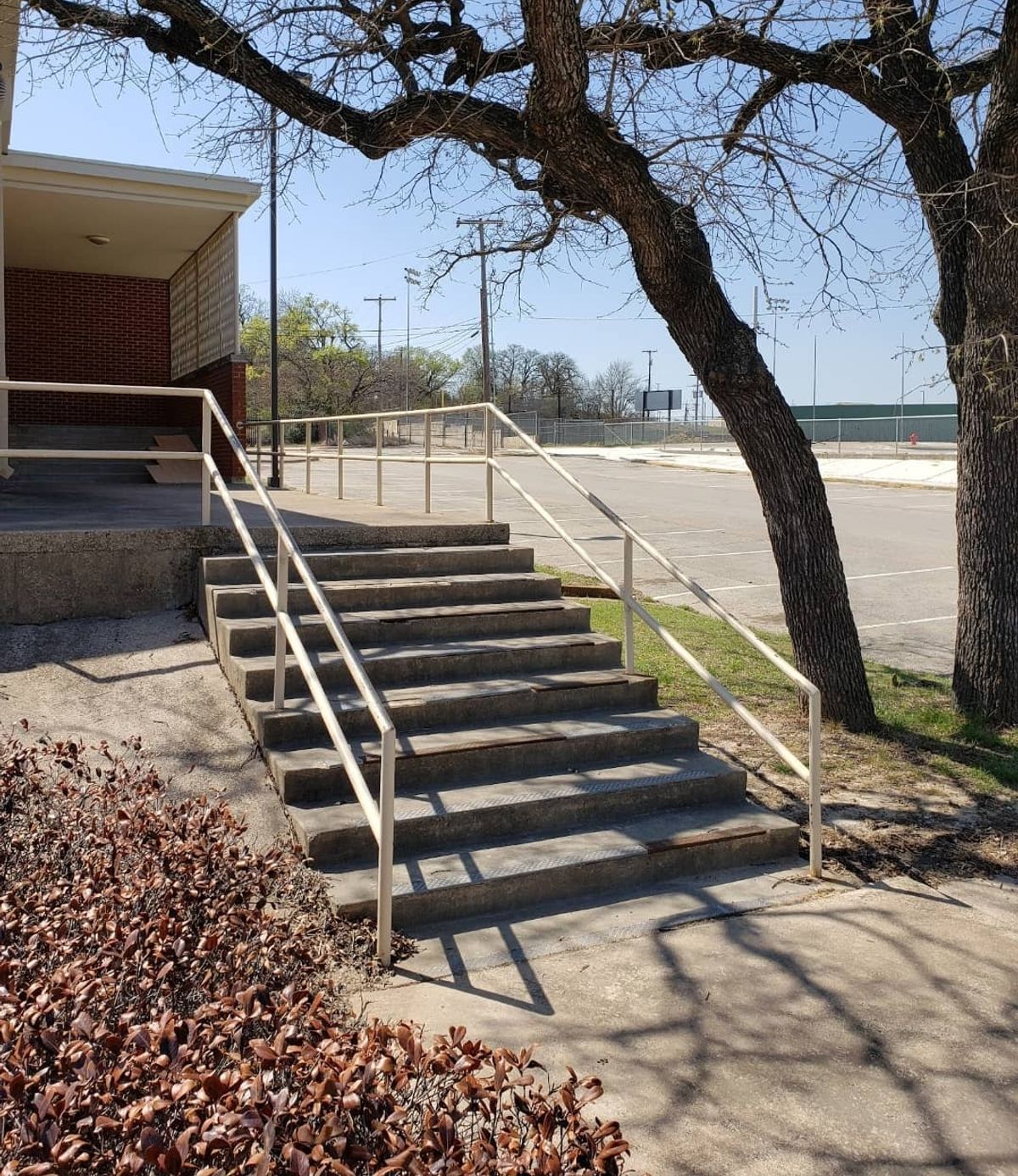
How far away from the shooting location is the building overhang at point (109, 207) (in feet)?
41.7

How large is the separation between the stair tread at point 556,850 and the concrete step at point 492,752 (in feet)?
1.60

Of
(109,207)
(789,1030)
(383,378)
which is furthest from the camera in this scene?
(383,378)

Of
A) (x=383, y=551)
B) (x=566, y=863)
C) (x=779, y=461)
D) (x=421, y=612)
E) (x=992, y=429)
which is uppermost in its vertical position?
(x=992, y=429)

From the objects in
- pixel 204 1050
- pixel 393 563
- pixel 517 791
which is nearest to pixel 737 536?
pixel 393 563

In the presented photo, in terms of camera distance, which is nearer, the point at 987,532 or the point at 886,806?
→ the point at 886,806

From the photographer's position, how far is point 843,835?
5.66m

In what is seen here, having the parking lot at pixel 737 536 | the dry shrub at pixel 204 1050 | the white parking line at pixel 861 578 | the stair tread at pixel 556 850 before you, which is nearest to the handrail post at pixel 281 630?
the stair tread at pixel 556 850

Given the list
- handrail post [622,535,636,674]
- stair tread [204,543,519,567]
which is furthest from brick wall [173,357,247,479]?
handrail post [622,535,636,674]

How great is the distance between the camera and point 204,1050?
98.2 inches

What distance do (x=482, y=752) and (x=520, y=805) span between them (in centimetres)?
43

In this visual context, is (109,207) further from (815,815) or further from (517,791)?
(815,815)

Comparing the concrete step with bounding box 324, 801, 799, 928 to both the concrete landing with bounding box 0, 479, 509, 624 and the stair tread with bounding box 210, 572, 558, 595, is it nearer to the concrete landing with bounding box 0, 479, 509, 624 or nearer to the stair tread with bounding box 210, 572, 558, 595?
the stair tread with bounding box 210, 572, 558, 595

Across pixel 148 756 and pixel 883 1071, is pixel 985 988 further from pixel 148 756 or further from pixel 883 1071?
pixel 148 756

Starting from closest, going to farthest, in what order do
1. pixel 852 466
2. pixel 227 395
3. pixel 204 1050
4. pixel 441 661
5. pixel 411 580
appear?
pixel 204 1050 → pixel 441 661 → pixel 411 580 → pixel 227 395 → pixel 852 466
